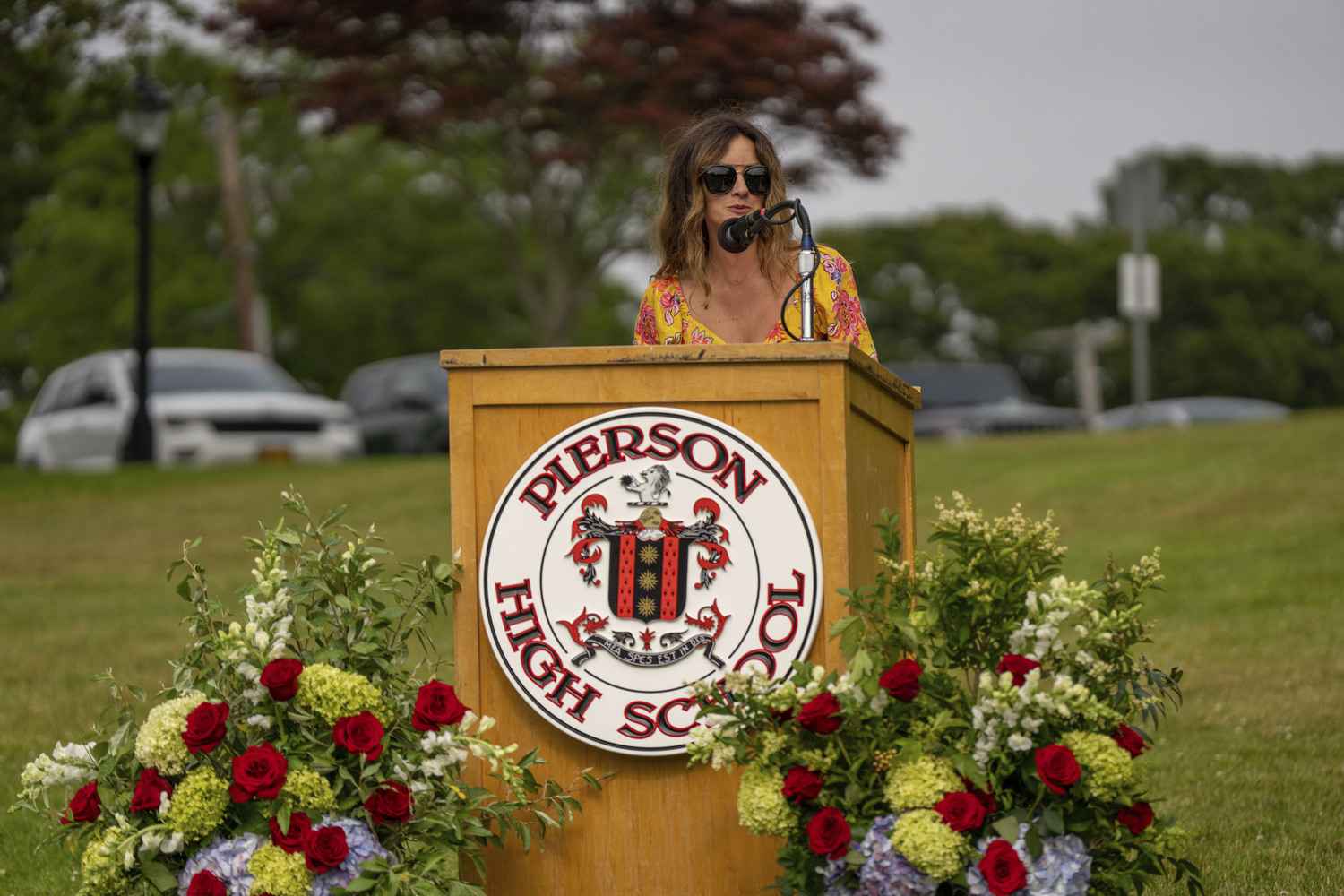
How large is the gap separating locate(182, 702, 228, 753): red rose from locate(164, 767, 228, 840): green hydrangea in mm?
60

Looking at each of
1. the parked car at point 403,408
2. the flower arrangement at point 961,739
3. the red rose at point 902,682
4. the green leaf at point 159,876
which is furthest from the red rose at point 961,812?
the parked car at point 403,408

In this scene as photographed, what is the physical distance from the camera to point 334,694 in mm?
3197

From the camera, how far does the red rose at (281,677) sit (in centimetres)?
316

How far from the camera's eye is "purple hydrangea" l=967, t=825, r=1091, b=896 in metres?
2.77

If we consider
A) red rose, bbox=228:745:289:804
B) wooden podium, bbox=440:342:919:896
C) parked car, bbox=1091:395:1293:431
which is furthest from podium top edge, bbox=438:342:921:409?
parked car, bbox=1091:395:1293:431

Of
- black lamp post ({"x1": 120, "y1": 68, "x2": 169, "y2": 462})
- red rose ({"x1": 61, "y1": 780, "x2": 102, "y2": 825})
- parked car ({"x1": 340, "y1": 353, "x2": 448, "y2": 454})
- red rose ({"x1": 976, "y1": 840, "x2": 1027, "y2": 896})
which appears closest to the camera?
red rose ({"x1": 976, "y1": 840, "x2": 1027, "y2": 896})

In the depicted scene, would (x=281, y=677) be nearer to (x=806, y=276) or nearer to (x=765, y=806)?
(x=765, y=806)

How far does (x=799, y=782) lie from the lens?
2.91 meters

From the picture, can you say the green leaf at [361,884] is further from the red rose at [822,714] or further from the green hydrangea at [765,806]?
the red rose at [822,714]

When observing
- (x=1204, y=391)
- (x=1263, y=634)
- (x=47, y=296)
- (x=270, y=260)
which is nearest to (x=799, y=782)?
(x=1263, y=634)

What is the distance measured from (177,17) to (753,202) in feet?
30.9

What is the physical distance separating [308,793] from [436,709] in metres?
0.29

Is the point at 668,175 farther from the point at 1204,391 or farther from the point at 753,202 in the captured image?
the point at 1204,391

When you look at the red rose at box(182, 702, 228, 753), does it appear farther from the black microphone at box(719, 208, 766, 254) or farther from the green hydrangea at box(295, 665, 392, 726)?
the black microphone at box(719, 208, 766, 254)
